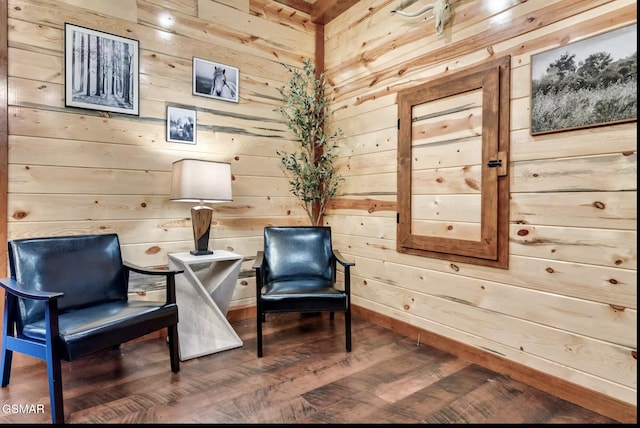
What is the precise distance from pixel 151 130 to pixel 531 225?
2.61m

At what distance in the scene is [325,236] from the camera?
3.01m

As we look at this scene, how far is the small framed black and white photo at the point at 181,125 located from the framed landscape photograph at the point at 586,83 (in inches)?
92.0

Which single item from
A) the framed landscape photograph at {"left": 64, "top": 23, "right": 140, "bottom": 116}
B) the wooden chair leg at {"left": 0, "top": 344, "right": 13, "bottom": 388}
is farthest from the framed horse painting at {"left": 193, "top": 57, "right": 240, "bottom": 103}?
the wooden chair leg at {"left": 0, "top": 344, "right": 13, "bottom": 388}

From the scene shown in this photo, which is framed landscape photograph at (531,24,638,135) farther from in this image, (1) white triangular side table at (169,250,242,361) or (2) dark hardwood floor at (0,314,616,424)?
(1) white triangular side table at (169,250,242,361)

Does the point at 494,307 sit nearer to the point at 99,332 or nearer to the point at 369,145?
the point at 369,145

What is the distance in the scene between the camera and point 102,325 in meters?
1.78

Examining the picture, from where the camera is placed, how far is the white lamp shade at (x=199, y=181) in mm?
2479

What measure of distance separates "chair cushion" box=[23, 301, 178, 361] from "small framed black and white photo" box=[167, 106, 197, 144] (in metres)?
1.32

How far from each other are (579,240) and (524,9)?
1312 mm

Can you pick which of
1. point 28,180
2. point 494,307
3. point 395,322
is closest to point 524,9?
point 494,307

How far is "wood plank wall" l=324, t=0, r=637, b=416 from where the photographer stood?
1757 millimetres

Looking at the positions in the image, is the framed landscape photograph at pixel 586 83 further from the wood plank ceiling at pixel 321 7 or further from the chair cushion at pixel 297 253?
the wood plank ceiling at pixel 321 7

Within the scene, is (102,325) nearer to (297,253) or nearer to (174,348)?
(174,348)

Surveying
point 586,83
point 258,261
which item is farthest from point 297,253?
point 586,83
